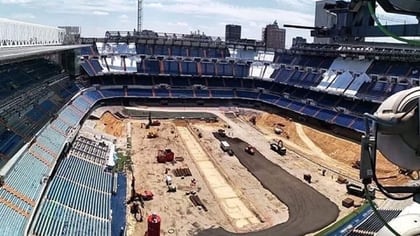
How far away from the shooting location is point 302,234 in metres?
25.9

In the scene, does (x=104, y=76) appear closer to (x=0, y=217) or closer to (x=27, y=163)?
(x=27, y=163)

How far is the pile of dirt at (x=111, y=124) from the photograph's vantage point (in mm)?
49500

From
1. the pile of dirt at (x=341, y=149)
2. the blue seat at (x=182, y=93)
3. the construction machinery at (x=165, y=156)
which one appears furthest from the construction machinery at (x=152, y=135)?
the pile of dirt at (x=341, y=149)

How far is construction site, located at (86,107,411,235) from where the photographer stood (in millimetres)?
27766

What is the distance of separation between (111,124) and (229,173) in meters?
22.0

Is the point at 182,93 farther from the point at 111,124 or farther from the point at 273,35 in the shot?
the point at 273,35

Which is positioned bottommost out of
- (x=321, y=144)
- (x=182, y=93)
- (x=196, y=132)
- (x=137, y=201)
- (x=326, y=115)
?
(x=137, y=201)

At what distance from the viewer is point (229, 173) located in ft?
123

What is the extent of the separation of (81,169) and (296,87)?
144ft

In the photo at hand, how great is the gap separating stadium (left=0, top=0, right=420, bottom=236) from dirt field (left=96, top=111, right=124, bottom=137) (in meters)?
0.31

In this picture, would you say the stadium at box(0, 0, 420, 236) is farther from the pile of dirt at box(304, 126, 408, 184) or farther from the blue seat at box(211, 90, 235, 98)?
the blue seat at box(211, 90, 235, 98)

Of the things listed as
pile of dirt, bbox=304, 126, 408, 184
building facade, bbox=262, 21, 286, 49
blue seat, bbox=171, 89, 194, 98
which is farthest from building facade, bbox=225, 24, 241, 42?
pile of dirt, bbox=304, 126, 408, 184

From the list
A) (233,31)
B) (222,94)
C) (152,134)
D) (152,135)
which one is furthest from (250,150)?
(233,31)

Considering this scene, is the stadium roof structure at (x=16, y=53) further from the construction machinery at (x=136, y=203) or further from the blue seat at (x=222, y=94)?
the blue seat at (x=222, y=94)
